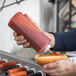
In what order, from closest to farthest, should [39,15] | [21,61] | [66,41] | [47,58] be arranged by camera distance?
[47,58], [21,61], [66,41], [39,15]

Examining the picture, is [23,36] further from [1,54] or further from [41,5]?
[41,5]

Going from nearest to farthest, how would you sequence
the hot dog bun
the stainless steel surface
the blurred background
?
Answer: the hot dog bun, the stainless steel surface, the blurred background

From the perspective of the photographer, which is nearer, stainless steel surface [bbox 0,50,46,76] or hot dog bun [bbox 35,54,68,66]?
hot dog bun [bbox 35,54,68,66]

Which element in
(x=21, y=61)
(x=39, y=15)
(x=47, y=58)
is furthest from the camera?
(x=39, y=15)

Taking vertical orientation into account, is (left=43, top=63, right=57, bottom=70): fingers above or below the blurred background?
below

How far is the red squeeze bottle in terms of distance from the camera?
0.51 metres

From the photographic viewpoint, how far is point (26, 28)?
0.53 metres

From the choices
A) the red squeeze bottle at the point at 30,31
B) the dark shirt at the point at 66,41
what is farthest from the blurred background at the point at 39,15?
the red squeeze bottle at the point at 30,31

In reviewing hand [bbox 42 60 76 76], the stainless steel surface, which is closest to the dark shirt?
the stainless steel surface

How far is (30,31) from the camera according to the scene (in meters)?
0.52

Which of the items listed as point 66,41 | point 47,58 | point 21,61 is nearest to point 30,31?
point 47,58

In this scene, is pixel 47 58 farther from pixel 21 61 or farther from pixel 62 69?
pixel 21 61

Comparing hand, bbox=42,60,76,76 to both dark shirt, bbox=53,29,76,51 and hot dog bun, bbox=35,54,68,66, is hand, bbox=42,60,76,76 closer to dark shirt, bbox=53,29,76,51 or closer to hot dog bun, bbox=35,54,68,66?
hot dog bun, bbox=35,54,68,66

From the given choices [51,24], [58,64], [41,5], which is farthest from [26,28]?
[51,24]
